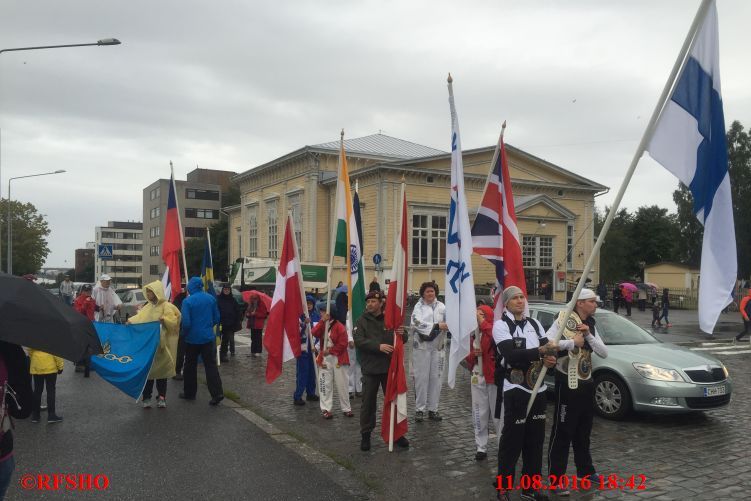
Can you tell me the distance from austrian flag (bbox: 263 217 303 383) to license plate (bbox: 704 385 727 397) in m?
5.53

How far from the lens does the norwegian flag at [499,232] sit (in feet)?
21.5

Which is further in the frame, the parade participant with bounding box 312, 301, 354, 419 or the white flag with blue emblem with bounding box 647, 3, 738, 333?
the parade participant with bounding box 312, 301, 354, 419

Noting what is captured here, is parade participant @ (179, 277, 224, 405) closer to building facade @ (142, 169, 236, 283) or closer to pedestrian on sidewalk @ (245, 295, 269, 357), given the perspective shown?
pedestrian on sidewalk @ (245, 295, 269, 357)

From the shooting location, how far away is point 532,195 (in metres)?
40.6

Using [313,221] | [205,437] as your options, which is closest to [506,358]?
[205,437]

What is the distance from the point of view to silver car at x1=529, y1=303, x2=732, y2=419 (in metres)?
8.07

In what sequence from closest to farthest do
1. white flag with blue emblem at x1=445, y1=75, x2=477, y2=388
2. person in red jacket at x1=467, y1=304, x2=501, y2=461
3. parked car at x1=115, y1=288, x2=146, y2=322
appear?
1. white flag with blue emblem at x1=445, y1=75, x2=477, y2=388
2. person in red jacket at x1=467, y1=304, x2=501, y2=461
3. parked car at x1=115, y1=288, x2=146, y2=322

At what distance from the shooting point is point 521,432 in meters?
5.38

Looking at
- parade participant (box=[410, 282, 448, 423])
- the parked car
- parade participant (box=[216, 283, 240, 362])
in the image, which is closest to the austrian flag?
parade participant (box=[410, 282, 448, 423])

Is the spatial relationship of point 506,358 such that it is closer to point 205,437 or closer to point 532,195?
point 205,437

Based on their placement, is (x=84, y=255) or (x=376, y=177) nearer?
(x=376, y=177)

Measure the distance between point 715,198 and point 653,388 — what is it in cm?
415

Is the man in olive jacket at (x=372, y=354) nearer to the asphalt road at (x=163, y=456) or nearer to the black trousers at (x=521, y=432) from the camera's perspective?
the asphalt road at (x=163, y=456)

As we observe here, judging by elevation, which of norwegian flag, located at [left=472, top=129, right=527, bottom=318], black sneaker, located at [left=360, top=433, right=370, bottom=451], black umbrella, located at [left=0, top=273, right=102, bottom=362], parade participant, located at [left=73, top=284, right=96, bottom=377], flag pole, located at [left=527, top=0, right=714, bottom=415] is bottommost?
black sneaker, located at [left=360, top=433, right=370, bottom=451]
